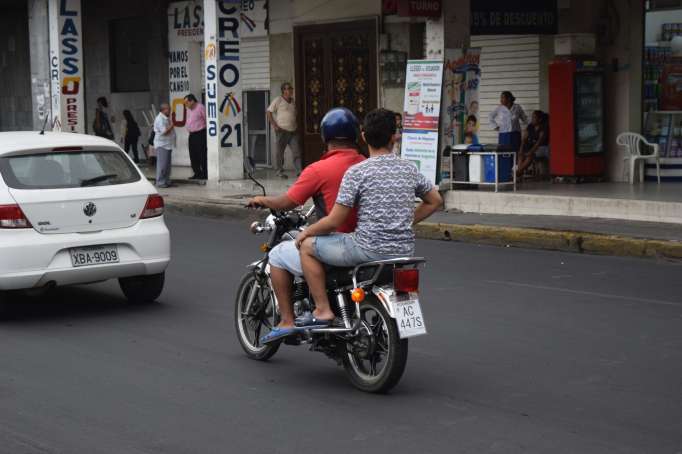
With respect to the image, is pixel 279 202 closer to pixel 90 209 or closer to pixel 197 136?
pixel 90 209

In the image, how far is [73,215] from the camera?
9500mm

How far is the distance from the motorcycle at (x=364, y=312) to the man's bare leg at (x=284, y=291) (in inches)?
3.6

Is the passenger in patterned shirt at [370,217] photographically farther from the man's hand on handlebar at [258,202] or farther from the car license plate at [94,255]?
the car license plate at [94,255]

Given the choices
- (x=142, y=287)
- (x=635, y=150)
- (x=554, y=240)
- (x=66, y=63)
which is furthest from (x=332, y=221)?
(x=66, y=63)

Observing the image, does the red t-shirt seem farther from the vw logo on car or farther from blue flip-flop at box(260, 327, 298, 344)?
the vw logo on car

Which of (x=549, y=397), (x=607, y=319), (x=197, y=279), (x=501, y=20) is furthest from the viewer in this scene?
(x=501, y=20)

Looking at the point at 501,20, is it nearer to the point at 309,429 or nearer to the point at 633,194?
the point at 633,194

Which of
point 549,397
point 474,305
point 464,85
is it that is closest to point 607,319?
point 474,305

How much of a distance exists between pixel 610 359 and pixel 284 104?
1534cm

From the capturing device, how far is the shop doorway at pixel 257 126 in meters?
26.1

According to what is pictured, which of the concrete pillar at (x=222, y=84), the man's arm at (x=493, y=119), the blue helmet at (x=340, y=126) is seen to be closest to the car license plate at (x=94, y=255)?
the blue helmet at (x=340, y=126)

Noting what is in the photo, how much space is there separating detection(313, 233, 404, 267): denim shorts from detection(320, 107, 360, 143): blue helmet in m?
0.62

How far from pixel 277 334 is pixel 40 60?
21461mm

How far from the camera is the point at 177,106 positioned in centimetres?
2631
